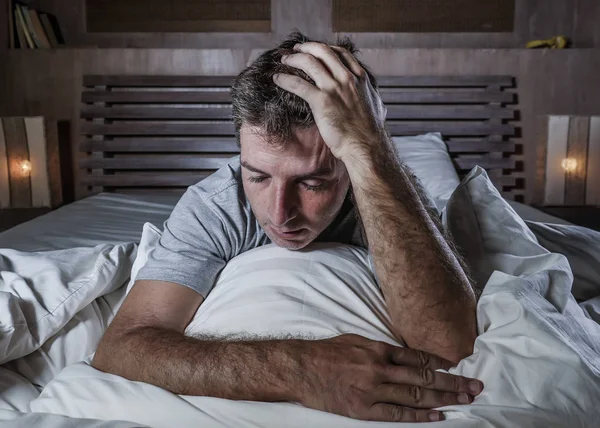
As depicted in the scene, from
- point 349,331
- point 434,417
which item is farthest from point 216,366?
point 434,417

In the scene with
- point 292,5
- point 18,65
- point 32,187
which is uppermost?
point 292,5

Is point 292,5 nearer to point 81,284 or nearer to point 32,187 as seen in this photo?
point 32,187

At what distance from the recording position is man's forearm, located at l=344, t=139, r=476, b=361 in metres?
0.99

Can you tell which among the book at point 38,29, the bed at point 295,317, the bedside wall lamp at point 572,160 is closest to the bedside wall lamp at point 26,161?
the book at point 38,29

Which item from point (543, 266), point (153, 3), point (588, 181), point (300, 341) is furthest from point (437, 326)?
point (153, 3)

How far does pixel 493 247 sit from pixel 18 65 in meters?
3.11

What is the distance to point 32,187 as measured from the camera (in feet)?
11.3

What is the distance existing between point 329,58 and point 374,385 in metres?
0.59

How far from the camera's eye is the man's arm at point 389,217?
39.2 inches

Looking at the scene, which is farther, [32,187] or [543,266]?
[32,187]

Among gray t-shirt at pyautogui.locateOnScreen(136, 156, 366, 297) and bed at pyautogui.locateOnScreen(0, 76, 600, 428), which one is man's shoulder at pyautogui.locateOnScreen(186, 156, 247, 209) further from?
bed at pyautogui.locateOnScreen(0, 76, 600, 428)

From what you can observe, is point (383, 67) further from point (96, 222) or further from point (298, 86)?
point (298, 86)

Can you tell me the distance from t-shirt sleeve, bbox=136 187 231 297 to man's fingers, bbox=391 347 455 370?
0.41m

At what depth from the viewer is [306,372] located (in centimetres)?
87
